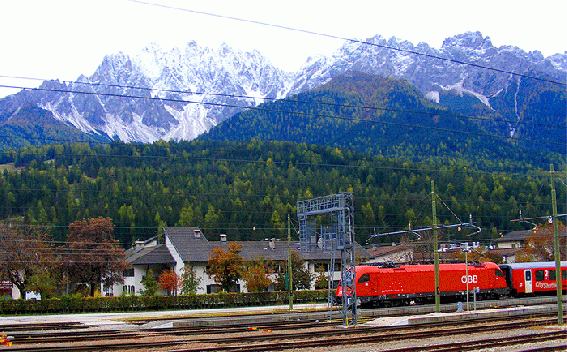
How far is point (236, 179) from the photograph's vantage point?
152375mm

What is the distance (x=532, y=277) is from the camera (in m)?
60.3

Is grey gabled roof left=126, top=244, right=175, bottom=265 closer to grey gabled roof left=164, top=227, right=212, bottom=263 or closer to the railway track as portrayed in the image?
grey gabled roof left=164, top=227, right=212, bottom=263

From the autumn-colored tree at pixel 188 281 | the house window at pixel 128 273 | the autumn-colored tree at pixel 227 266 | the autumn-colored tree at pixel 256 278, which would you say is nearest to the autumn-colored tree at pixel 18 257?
the house window at pixel 128 273

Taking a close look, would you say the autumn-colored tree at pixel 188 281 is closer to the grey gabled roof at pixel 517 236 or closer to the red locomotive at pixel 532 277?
the red locomotive at pixel 532 277

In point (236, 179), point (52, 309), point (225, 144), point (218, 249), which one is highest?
point (225, 144)

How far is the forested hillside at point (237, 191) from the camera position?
12488cm

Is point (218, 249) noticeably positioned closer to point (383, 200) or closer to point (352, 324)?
point (352, 324)

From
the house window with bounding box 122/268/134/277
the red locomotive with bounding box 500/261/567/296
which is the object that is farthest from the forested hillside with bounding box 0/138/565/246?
the red locomotive with bounding box 500/261/567/296

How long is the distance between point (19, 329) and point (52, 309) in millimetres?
23375

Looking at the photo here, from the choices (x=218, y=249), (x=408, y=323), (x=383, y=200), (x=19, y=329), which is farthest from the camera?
(x=383, y=200)

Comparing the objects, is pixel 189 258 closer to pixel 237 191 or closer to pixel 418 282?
pixel 418 282

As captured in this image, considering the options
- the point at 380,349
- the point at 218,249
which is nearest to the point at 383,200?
the point at 218,249

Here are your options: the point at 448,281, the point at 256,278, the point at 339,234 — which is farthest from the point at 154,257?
the point at 339,234

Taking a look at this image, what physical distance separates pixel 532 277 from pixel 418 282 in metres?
13.8
